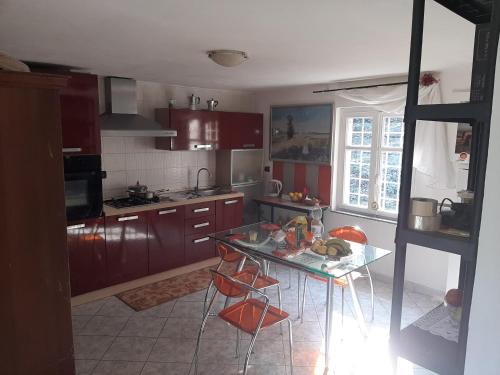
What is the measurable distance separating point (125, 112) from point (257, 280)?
246 cm

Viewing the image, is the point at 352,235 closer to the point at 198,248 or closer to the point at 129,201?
the point at 198,248

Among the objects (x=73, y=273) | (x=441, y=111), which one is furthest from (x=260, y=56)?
(x=73, y=273)

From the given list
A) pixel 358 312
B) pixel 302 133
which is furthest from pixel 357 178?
pixel 358 312

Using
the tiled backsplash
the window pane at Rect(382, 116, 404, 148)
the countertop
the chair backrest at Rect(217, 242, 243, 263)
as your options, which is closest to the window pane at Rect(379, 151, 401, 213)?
the window pane at Rect(382, 116, 404, 148)

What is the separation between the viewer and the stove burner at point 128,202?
400 cm

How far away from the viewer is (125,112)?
13.6 ft

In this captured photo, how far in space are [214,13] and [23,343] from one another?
5.52ft

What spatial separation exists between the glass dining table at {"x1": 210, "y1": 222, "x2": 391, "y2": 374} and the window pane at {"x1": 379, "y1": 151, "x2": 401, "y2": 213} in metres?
1.29

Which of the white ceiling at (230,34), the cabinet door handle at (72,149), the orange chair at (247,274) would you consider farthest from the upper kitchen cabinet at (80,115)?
the orange chair at (247,274)

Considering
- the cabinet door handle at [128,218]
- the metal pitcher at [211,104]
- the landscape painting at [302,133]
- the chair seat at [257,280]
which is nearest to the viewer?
the chair seat at [257,280]

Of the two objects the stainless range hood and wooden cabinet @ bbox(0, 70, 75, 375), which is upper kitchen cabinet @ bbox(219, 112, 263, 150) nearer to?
the stainless range hood

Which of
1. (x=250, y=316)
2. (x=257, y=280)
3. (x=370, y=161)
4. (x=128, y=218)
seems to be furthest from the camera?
(x=370, y=161)

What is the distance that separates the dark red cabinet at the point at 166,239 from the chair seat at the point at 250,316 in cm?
183

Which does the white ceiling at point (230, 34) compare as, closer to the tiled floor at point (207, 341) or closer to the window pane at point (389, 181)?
the window pane at point (389, 181)
